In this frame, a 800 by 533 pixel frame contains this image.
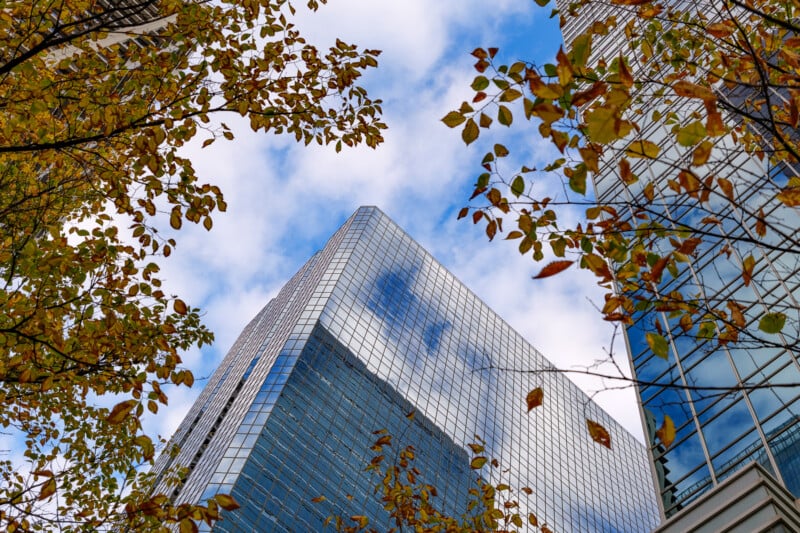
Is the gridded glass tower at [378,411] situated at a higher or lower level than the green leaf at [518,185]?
higher

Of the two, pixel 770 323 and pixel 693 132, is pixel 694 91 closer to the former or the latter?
pixel 693 132

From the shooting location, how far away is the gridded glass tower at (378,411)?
55.1 m

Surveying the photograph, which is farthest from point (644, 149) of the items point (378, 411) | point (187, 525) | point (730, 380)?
point (378, 411)

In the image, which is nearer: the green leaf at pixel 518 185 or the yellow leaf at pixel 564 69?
the yellow leaf at pixel 564 69

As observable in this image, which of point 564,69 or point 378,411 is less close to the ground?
point 378,411

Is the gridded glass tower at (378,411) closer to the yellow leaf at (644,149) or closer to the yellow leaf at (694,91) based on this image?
the yellow leaf at (644,149)

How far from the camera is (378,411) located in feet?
225

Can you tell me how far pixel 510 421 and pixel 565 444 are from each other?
1189 cm

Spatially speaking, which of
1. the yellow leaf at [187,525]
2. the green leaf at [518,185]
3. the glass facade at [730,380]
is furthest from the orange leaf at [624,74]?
the glass facade at [730,380]

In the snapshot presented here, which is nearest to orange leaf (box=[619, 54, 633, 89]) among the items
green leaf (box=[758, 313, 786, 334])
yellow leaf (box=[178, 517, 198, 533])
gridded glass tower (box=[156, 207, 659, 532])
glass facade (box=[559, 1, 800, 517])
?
green leaf (box=[758, 313, 786, 334])

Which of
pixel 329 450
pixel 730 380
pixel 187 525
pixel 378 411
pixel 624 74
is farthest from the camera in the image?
pixel 378 411

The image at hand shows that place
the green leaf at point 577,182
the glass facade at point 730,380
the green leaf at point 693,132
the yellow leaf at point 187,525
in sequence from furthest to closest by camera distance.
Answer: the glass facade at point 730,380 → the yellow leaf at point 187,525 → the green leaf at point 577,182 → the green leaf at point 693,132

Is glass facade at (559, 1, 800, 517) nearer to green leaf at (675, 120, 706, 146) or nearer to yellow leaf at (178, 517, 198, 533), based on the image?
green leaf at (675, 120, 706, 146)

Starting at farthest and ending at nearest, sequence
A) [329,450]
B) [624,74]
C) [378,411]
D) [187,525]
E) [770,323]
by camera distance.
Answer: [378,411]
[329,450]
[187,525]
[770,323]
[624,74]
